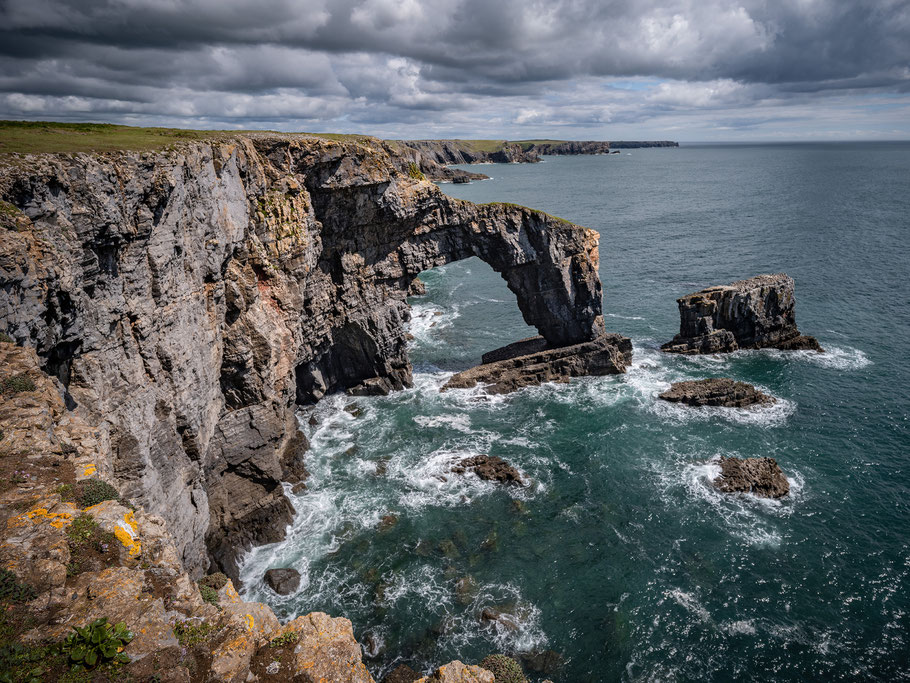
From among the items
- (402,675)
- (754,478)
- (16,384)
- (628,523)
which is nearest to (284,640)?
(16,384)

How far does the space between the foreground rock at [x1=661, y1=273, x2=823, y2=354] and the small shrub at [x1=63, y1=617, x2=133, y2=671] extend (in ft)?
197

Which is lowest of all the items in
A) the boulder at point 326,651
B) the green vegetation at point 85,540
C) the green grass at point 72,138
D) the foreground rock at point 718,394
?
the foreground rock at point 718,394

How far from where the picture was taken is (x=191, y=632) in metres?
10.1

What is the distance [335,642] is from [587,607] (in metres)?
20.9

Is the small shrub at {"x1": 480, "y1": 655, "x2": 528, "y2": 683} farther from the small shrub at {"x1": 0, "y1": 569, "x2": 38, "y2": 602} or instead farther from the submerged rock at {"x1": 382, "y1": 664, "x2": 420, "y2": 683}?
the small shrub at {"x1": 0, "y1": 569, "x2": 38, "y2": 602}

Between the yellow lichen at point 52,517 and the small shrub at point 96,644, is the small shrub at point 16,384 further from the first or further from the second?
the small shrub at point 96,644

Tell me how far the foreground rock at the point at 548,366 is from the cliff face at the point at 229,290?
2.52 metres

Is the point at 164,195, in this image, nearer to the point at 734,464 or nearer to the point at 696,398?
the point at 734,464

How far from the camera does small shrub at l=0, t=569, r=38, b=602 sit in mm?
9242

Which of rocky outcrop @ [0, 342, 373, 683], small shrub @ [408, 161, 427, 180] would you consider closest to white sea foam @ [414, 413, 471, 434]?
small shrub @ [408, 161, 427, 180]

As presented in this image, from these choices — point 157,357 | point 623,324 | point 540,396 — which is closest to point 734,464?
point 540,396

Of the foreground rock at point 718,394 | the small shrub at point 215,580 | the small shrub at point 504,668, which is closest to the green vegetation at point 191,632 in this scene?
the small shrub at point 504,668

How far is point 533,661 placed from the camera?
2506cm

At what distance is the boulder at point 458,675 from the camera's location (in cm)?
1281
